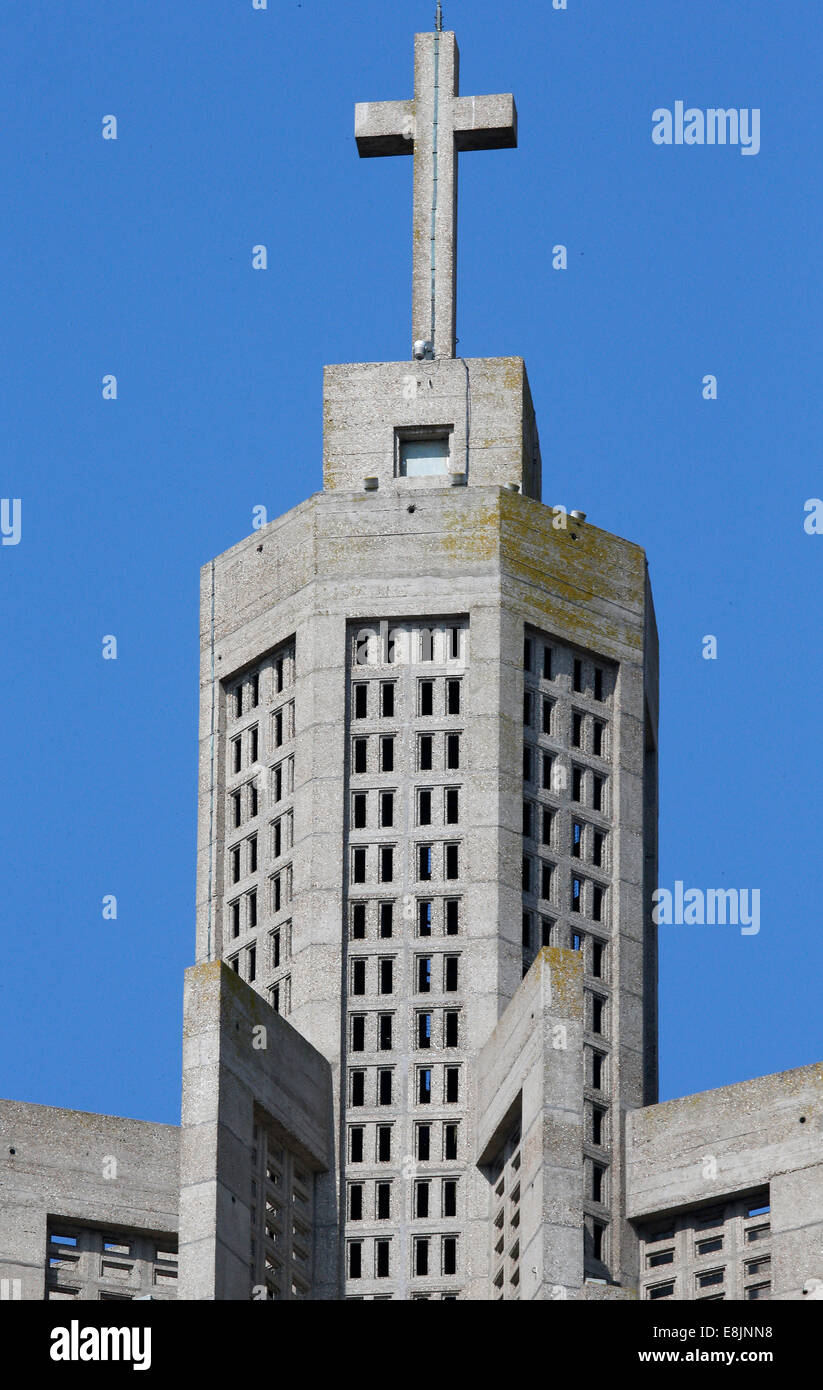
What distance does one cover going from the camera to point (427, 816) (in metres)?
80.2

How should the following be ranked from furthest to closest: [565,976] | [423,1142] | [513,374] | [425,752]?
[513,374] → [425,752] → [423,1142] → [565,976]

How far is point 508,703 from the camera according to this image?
80625 millimetres

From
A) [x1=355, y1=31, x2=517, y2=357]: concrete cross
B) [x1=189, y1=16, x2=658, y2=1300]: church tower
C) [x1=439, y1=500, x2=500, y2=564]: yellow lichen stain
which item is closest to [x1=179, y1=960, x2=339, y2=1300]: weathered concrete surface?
[x1=189, y1=16, x2=658, y2=1300]: church tower

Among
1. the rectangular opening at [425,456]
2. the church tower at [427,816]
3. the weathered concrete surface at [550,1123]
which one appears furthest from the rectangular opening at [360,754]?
the weathered concrete surface at [550,1123]

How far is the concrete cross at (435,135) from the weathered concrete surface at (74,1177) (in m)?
17.2

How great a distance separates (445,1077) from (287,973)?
3.52 meters

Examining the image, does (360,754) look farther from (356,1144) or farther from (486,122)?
(486,122)

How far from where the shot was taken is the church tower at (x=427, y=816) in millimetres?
77062

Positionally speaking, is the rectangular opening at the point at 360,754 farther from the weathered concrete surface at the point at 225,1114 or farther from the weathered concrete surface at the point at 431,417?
the weathered concrete surface at the point at 225,1114

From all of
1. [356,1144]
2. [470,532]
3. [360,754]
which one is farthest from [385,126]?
[356,1144]

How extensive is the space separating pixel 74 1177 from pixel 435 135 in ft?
70.7

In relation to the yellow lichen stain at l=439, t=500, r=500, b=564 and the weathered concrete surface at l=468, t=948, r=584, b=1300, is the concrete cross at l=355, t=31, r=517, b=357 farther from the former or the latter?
the weathered concrete surface at l=468, t=948, r=584, b=1300

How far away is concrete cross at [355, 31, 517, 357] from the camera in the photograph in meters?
87.1
